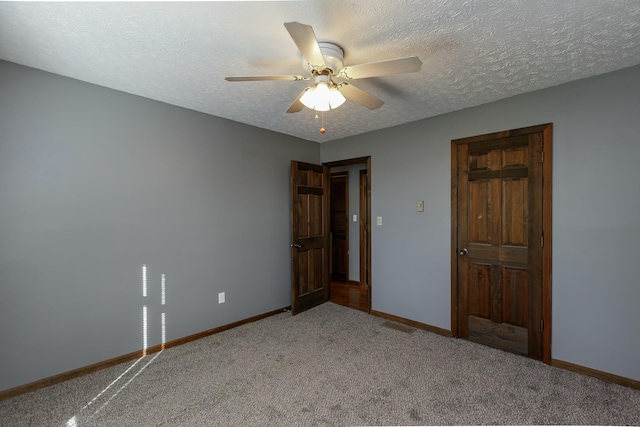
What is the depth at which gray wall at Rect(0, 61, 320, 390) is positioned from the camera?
2186 mm

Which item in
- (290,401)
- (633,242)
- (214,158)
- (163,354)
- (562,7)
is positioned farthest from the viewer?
(214,158)

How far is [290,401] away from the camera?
6.89 ft

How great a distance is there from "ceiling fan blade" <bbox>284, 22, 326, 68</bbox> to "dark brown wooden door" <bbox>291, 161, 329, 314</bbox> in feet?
7.36

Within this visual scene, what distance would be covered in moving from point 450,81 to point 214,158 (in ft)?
8.09

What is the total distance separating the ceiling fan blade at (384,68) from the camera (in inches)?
63.5

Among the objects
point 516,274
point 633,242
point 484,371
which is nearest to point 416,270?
point 516,274

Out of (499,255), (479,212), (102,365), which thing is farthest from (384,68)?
(102,365)

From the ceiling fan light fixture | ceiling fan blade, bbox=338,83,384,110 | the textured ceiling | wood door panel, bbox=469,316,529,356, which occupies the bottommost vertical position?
wood door panel, bbox=469,316,529,356

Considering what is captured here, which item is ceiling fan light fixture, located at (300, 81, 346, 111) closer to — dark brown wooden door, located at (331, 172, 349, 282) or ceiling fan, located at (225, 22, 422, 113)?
ceiling fan, located at (225, 22, 422, 113)

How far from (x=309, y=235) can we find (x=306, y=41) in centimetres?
288

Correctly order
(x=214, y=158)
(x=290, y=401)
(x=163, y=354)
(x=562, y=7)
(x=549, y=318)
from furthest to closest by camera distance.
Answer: (x=214, y=158) → (x=163, y=354) → (x=549, y=318) → (x=290, y=401) → (x=562, y=7)

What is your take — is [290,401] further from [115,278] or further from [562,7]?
[562,7]

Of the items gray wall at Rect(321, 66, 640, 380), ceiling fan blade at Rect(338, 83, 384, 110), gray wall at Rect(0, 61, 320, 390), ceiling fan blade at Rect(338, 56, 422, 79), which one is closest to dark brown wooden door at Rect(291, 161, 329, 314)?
gray wall at Rect(0, 61, 320, 390)

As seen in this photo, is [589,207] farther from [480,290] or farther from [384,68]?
[384,68]
